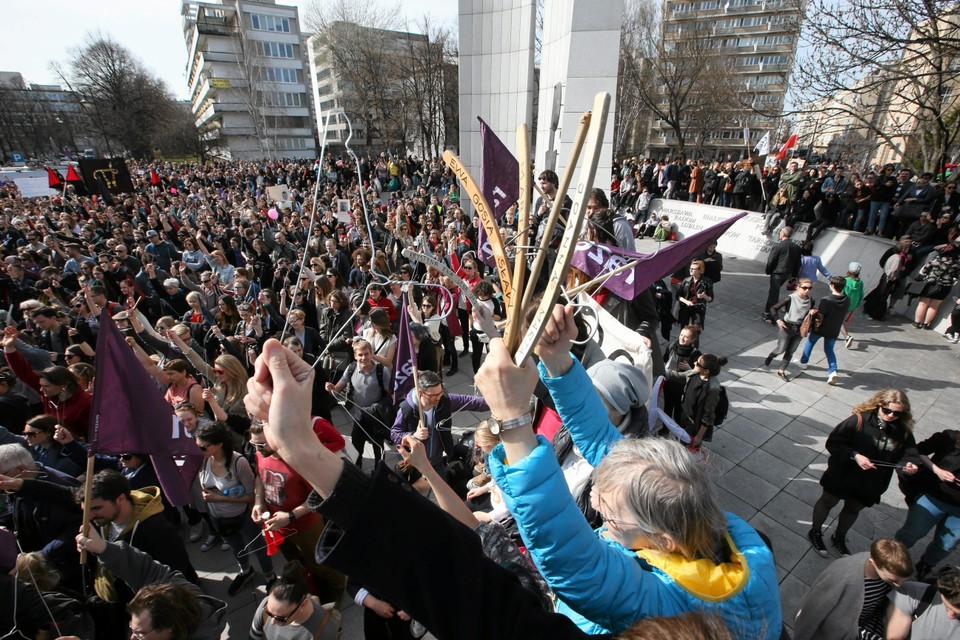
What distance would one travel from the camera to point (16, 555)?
2920 millimetres

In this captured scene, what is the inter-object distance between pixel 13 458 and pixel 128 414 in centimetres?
101

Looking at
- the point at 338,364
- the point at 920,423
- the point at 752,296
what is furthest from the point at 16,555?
the point at 752,296

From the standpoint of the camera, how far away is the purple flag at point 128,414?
304 cm

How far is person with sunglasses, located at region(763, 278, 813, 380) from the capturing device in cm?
714

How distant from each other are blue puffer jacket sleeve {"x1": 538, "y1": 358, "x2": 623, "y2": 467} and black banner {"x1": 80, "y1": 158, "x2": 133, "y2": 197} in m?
19.8

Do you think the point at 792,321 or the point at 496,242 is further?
the point at 792,321

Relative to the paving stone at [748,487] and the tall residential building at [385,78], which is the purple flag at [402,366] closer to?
the paving stone at [748,487]

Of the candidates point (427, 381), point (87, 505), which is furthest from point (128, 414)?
point (427, 381)

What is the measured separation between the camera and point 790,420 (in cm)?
634

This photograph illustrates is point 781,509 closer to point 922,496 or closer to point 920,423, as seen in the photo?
point 922,496

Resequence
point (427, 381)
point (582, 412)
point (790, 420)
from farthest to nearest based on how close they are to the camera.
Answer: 1. point (790, 420)
2. point (427, 381)
3. point (582, 412)

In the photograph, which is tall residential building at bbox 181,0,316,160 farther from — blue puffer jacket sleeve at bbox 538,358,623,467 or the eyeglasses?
blue puffer jacket sleeve at bbox 538,358,623,467

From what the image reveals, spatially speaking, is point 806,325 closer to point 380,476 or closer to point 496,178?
point 496,178

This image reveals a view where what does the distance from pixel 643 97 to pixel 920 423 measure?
27.2 meters
